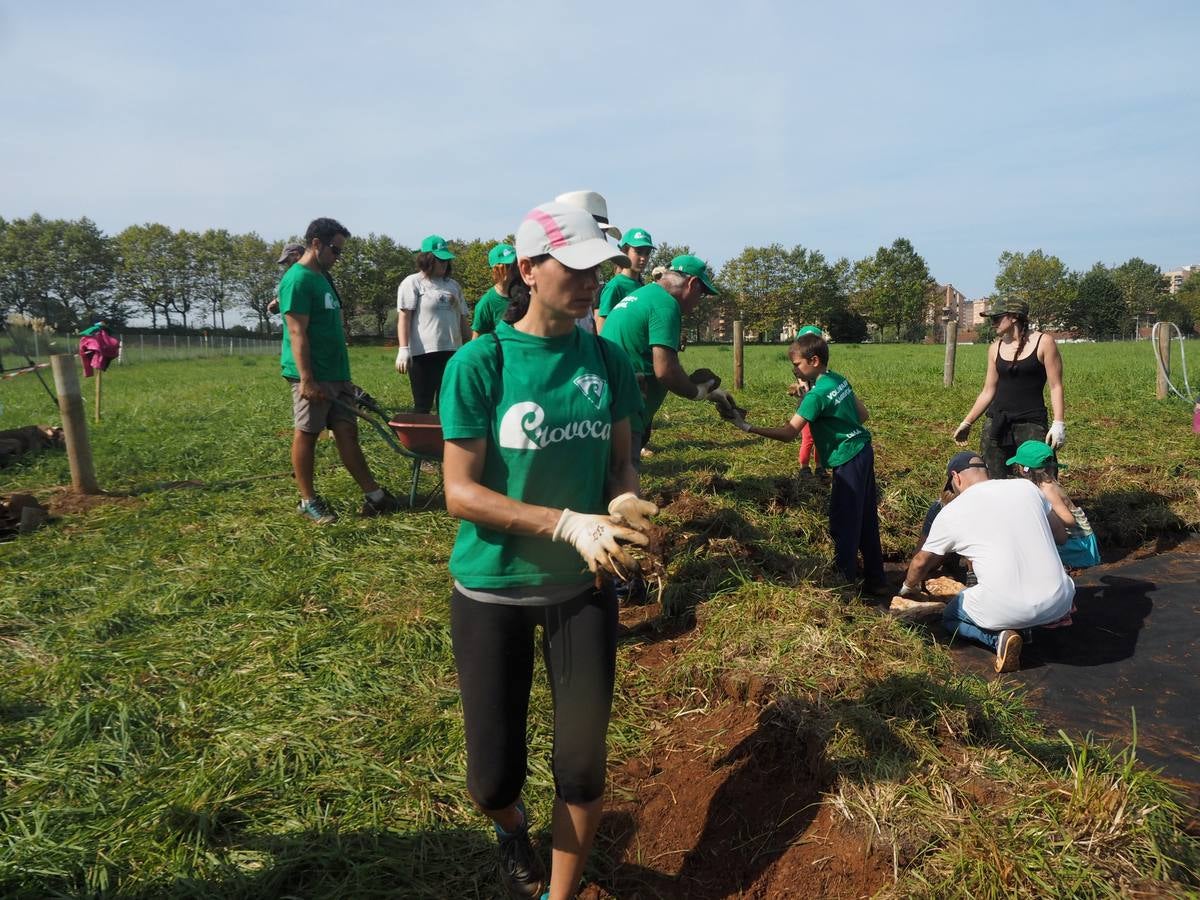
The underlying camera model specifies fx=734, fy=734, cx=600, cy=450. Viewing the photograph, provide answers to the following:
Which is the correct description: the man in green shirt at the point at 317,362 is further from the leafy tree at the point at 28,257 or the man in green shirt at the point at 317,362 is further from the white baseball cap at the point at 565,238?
the leafy tree at the point at 28,257

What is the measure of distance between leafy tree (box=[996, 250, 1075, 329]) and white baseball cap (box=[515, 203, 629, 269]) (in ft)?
307

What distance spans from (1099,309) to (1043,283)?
8.88 meters

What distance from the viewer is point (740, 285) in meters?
77.9

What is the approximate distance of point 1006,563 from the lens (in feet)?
12.8

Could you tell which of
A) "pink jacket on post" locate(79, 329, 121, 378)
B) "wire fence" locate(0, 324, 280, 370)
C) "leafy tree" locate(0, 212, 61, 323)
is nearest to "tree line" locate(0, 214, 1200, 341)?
"leafy tree" locate(0, 212, 61, 323)

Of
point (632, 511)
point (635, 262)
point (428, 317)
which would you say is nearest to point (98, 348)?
point (428, 317)

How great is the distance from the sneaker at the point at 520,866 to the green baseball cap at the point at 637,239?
4196 millimetres

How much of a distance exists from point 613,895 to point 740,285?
79360 millimetres

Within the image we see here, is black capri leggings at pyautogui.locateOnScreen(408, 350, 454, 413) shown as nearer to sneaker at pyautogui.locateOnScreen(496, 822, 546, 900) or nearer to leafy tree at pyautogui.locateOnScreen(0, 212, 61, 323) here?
sneaker at pyautogui.locateOnScreen(496, 822, 546, 900)

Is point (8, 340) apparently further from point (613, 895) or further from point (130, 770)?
point (613, 895)

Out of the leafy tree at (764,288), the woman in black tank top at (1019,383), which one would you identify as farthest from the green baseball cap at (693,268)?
the leafy tree at (764,288)

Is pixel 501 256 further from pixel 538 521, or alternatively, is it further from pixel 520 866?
pixel 520 866

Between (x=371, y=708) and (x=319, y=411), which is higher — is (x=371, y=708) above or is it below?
below

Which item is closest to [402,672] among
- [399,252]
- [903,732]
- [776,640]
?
[776,640]
